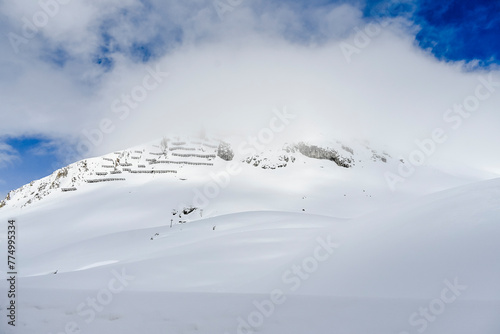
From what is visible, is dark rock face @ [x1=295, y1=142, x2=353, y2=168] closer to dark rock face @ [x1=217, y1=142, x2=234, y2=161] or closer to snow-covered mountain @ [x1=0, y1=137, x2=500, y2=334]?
dark rock face @ [x1=217, y1=142, x2=234, y2=161]

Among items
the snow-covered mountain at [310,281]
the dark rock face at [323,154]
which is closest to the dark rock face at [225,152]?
the dark rock face at [323,154]

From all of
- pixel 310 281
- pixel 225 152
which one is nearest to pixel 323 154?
pixel 225 152

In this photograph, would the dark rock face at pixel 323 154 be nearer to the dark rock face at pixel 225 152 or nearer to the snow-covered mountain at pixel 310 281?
the dark rock face at pixel 225 152

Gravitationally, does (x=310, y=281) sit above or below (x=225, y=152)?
below

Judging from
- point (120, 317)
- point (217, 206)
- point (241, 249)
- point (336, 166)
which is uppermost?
point (336, 166)

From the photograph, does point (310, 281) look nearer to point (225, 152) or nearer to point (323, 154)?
point (225, 152)

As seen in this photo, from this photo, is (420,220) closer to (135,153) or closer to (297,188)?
(297,188)

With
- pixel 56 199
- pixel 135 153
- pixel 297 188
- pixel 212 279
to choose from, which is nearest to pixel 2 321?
pixel 212 279
